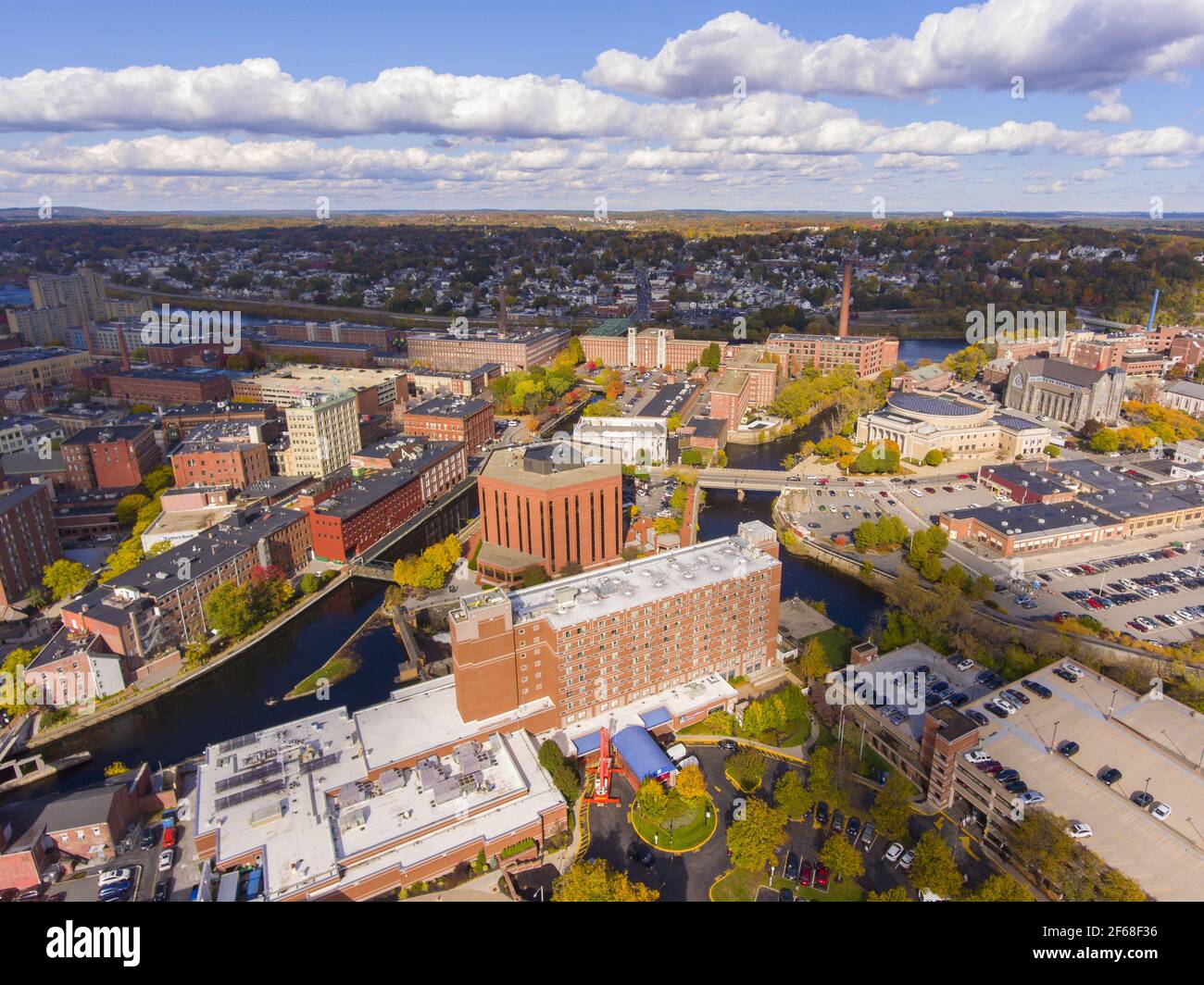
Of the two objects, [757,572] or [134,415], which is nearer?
[757,572]

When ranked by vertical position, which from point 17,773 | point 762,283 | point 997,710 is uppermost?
point 762,283

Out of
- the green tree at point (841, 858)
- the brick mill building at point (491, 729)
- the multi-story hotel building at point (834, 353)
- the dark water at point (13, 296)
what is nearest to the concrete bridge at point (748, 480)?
the brick mill building at point (491, 729)

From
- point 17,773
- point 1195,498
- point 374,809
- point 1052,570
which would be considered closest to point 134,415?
point 17,773

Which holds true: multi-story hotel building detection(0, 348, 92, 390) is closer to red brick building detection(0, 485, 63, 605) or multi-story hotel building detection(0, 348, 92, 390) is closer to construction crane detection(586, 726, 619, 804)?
red brick building detection(0, 485, 63, 605)

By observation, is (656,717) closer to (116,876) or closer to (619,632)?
(619,632)

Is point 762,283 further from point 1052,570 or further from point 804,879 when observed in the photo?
point 804,879

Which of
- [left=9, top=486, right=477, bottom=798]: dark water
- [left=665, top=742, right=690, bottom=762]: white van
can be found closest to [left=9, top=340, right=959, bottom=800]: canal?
[left=9, top=486, right=477, bottom=798]: dark water
